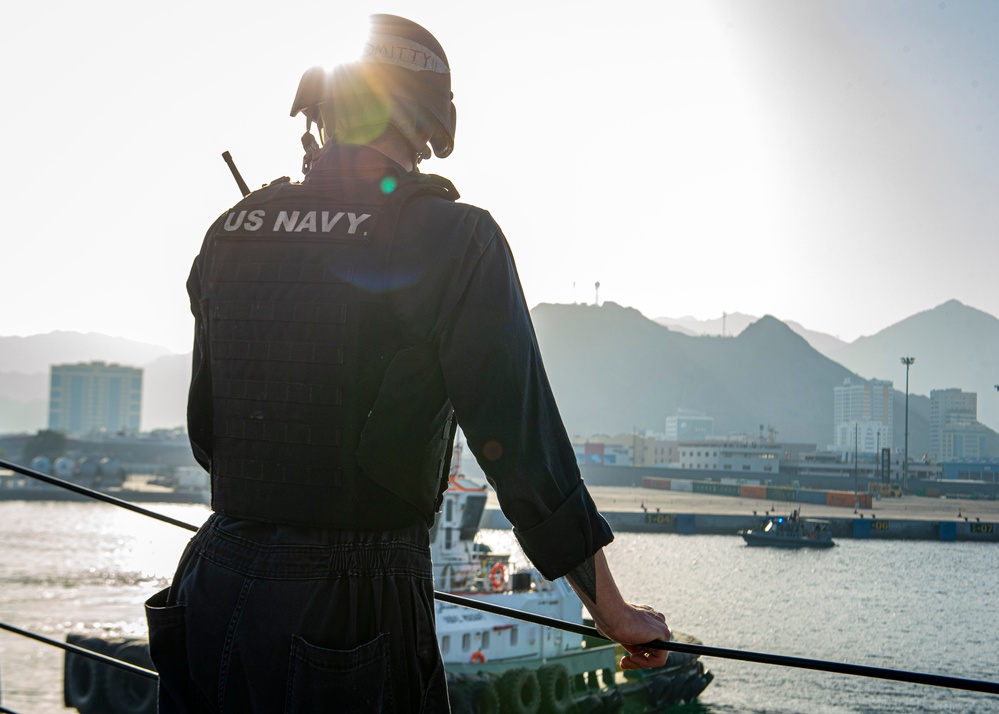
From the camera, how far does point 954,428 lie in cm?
12594

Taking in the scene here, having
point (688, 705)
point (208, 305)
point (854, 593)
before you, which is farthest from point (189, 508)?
point (208, 305)

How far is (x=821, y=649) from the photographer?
25641 mm

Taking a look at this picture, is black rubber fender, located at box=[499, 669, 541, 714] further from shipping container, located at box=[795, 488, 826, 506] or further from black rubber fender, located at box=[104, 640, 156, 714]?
shipping container, located at box=[795, 488, 826, 506]

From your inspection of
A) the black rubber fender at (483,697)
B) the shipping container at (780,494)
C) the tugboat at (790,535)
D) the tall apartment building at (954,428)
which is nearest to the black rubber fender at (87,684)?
the black rubber fender at (483,697)

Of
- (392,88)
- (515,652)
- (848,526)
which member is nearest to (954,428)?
(848,526)

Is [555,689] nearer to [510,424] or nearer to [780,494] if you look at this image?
[510,424]

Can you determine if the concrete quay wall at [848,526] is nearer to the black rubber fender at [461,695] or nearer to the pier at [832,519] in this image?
the pier at [832,519]

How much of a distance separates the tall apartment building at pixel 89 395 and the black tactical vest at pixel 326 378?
120861mm

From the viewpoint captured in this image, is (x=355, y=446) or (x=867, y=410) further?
(x=867, y=410)

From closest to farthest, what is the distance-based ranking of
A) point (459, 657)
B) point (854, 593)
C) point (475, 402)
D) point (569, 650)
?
point (475, 402), point (459, 657), point (569, 650), point (854, 593)

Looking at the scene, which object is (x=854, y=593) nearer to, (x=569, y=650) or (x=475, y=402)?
(x=569, y=650)

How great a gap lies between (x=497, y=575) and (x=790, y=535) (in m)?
34.2

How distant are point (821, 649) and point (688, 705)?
884cm

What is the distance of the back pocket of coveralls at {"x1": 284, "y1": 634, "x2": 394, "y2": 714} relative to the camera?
95 centimetres
